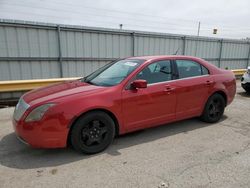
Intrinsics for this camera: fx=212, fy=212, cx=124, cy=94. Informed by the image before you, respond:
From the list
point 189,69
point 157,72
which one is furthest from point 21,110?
point 189,69

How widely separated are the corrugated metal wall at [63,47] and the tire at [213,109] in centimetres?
562

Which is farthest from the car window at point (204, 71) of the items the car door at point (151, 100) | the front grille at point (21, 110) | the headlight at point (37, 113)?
the front grille at point (21, 110)

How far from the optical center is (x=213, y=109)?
15.8ft

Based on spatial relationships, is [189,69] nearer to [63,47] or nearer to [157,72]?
[157,72]

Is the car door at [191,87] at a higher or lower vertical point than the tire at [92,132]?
higher

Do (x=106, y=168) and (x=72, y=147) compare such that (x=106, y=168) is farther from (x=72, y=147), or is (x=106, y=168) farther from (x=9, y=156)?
(x=9, y=156)

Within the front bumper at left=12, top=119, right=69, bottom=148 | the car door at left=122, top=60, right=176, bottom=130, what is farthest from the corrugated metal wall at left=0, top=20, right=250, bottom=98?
A: the car door at left=122, top=60, right=176, bottom=130

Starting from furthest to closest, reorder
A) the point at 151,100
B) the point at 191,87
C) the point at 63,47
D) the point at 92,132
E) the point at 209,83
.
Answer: the point at 63,47
the point at 209,83
the point at 191,87
the point at 151,100
the point at 92,132

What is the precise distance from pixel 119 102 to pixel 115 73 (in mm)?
763

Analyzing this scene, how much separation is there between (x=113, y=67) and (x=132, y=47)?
20.1 feet

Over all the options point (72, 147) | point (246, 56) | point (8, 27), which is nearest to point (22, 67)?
point (8, 27)

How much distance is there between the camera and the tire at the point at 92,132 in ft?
10.6

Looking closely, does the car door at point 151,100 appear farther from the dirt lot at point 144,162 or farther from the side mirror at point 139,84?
the dirt lot at point 144,162

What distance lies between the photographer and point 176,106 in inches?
164
